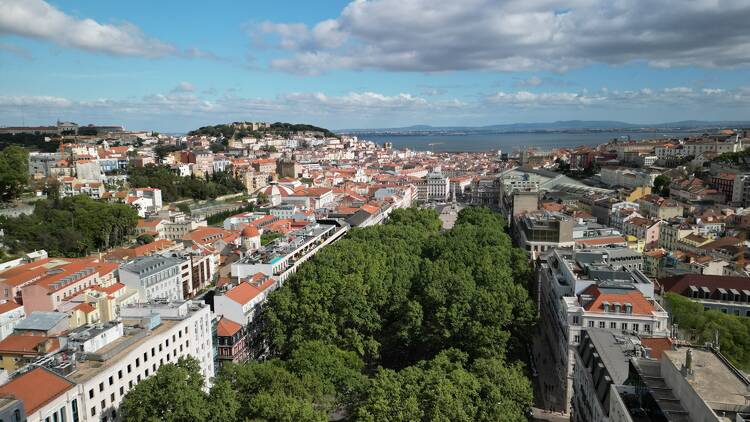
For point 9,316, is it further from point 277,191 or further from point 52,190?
point 277,191

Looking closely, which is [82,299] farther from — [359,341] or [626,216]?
[626,216]

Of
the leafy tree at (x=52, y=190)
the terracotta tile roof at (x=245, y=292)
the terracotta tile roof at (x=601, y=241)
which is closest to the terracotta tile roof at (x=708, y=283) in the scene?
the terracotta tile roof at (x=601, y=241)

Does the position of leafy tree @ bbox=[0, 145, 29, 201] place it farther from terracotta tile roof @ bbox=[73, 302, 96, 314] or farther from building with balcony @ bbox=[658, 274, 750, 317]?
building with balcony @ bbox=[658, 274, 750, 317]

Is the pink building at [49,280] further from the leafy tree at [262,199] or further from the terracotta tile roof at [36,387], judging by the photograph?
the leafy tree at [262,199]

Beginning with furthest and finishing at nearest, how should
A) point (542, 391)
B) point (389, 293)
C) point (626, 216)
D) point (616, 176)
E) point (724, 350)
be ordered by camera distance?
1. point (616, 176)
2. point (626, 216)
3. point (389, 293)
4. point (542, 391)
5. point (724, 350)

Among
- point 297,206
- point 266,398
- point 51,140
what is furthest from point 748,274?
point 51,140

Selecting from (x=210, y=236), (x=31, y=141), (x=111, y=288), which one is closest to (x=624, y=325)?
(x=111, y=288)
